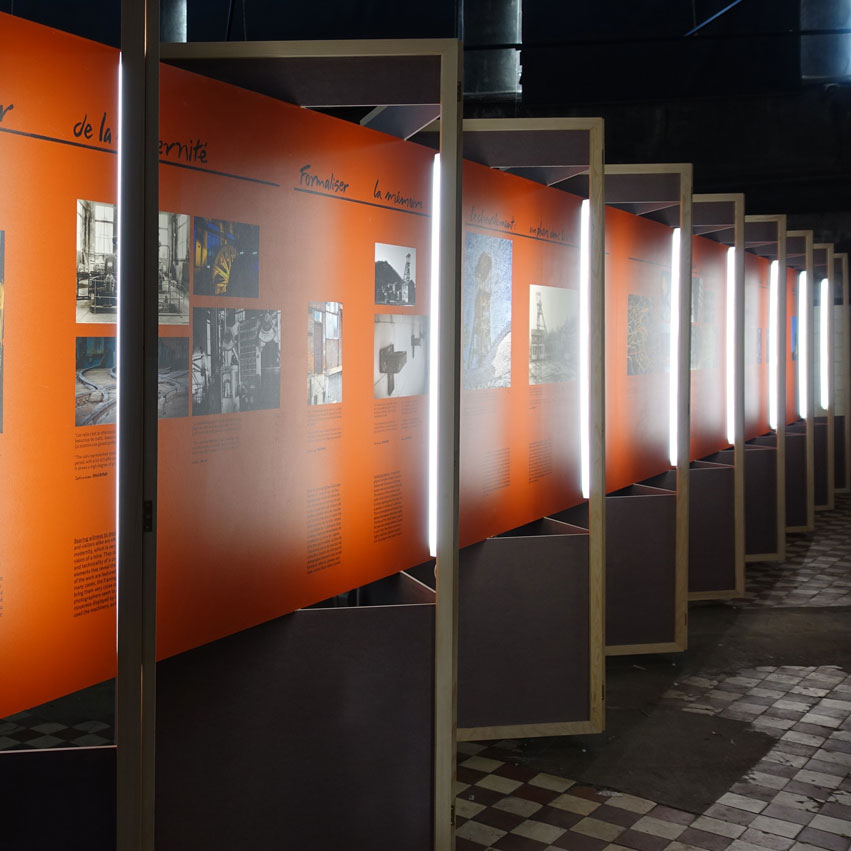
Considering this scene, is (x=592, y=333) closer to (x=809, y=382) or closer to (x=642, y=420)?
(x=642, y=420)

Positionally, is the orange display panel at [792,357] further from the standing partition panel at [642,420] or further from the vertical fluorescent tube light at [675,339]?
the standing partition panel at [642,420]

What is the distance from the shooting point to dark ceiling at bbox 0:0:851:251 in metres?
9.32

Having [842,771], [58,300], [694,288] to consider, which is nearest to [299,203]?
[58,300]

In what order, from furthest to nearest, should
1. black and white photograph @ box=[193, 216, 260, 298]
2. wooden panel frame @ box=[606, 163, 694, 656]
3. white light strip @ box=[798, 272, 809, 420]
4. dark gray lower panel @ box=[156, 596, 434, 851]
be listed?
white light strip @ box=[798, 272, 809, 420], wooden panel frame @ box=[606, 163, 694, 656], dark gray lower panel @ box=[156, 596, 434, 851], black and white photograph @ box=[193, 216, 260, 298]

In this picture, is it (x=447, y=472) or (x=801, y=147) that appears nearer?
(x=447, y=472)

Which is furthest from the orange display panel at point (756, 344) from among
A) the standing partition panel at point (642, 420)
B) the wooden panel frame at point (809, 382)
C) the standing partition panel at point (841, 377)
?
the standing partition panel at point (841, 377)

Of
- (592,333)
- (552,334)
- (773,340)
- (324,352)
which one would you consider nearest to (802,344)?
(773,340)

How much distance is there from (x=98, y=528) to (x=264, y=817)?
1.09 m

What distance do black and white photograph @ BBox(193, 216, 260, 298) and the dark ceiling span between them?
7314 mm

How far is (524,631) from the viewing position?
430cm

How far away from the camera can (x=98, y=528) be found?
231cm

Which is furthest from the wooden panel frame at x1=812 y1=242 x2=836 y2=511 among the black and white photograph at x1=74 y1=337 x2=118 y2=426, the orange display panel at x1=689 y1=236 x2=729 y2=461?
the black and white photograph at x1=74 y1=337 x2=118 y2=426

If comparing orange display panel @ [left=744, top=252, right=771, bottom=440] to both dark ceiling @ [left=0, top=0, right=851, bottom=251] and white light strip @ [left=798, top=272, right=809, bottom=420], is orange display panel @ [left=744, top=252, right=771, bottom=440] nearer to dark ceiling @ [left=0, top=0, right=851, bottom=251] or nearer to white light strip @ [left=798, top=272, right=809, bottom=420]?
white light strip @ [left=798, top=272, right=809, bottom=420]

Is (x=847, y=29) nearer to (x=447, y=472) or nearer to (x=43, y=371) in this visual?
(x=447, y=472)
